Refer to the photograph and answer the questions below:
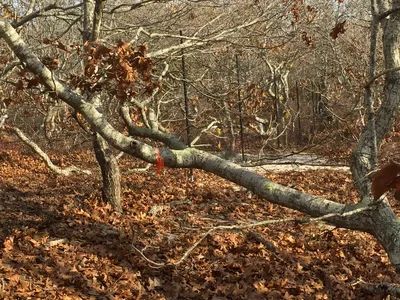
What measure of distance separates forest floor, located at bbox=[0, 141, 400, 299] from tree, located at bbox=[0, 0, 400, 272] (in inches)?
11.5

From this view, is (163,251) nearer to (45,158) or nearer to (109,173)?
(109,173)

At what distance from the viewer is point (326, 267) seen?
582 centimetres

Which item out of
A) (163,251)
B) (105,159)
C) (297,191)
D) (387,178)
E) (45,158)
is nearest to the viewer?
(387,178)

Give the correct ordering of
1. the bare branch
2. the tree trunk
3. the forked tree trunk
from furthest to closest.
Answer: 1. the bare branch
2. the tree trunk
3. the forked tree trunk

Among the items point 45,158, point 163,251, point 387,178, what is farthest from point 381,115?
point 45,158

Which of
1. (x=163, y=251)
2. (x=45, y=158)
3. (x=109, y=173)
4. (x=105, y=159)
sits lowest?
(x=163, y=251)

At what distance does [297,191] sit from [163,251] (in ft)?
9.88

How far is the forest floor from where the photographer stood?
487 centimetres

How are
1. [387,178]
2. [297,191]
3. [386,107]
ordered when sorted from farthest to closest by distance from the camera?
1. [386,107]
2. [297,191]
3. [387,178]

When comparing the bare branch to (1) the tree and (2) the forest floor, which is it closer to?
(2) the forest floor

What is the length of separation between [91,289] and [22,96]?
35.4 ft

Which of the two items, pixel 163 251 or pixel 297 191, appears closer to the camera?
pixel 297 191

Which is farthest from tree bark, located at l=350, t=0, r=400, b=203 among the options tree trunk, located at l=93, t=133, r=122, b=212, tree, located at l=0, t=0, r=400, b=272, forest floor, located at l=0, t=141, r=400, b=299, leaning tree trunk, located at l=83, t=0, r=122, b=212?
tree trunk, located at l=93, t=133, r=122, b=212

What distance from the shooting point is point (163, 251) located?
233 inches
